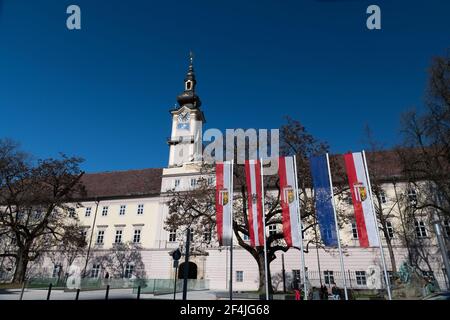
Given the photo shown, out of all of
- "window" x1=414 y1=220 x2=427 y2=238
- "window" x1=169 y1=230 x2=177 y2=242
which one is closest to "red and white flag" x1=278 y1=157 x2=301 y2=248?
"window" x1=414 y1=220 x2=427 y2=238

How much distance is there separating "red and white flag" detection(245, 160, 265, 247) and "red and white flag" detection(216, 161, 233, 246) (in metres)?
1.03

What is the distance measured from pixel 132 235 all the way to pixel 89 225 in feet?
23.2

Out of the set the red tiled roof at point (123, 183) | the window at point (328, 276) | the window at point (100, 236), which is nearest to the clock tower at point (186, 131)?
the red tiled roof at point (123, 183)

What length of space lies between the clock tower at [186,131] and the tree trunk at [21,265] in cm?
1936

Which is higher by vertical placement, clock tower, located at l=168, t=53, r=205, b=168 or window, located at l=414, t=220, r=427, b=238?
clock tower, located at l=168, t=53, r=205, b=168

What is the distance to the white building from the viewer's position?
104 ft

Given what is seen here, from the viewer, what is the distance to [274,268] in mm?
33000

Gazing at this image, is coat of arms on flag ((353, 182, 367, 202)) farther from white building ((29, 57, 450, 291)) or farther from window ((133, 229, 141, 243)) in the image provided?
window ((133, 229, 141, 243))

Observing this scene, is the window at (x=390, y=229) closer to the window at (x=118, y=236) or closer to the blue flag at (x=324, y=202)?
the blue flag at (x=324, y=202)

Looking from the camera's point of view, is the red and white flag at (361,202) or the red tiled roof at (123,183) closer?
the red and white flag at (361,202)

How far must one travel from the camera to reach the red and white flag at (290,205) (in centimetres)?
1516
